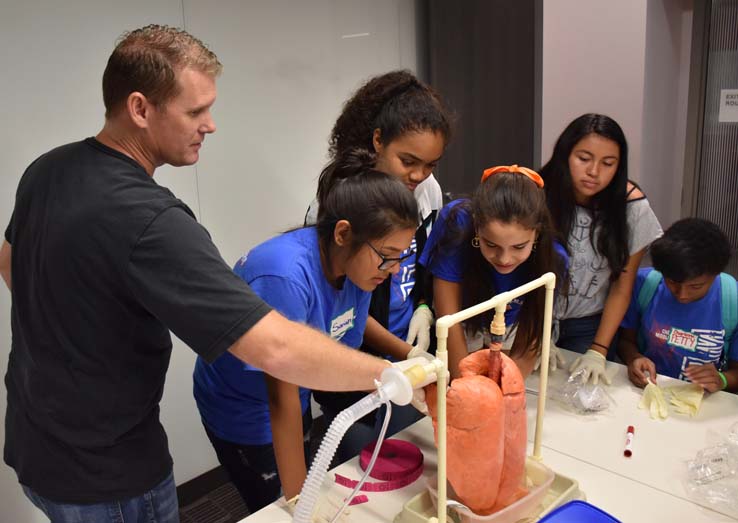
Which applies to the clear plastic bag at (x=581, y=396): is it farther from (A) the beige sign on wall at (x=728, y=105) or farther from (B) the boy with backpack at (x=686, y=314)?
(A) the beige sign on wall at (x=728, y=105)

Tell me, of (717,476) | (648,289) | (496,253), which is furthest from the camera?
(648,289)

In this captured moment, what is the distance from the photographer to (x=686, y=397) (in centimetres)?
163

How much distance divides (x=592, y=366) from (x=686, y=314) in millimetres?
403

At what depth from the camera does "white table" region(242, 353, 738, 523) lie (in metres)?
1.23

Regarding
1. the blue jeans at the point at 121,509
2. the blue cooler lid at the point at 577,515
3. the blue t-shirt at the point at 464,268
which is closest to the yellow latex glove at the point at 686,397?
the blue t-shirt at the point at 464,268

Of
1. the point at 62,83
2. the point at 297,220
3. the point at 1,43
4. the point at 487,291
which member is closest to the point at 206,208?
the point at 297,220

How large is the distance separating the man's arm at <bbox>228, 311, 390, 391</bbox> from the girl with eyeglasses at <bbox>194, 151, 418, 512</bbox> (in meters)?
0.20

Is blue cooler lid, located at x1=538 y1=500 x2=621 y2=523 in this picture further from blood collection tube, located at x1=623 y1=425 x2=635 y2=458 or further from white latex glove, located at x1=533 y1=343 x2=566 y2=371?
white latex glove, located at x1=533 y1=343 x2=566 y2=371

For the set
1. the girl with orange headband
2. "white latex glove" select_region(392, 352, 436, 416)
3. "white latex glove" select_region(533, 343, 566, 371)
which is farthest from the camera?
"white latex glove" select_region(533, 343, 566, 371)

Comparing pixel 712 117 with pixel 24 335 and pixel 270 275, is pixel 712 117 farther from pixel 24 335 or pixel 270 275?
pixel 24 335

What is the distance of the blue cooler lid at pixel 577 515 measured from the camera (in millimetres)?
1059

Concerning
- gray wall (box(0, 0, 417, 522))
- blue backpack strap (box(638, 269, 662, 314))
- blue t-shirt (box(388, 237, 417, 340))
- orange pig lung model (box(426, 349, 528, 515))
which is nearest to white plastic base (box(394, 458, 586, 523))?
orange pig lung model (box(426, 349, 528, 515))

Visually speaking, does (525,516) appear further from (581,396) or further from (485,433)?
(581,396)

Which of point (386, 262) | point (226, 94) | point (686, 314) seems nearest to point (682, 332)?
point (686, 314)
